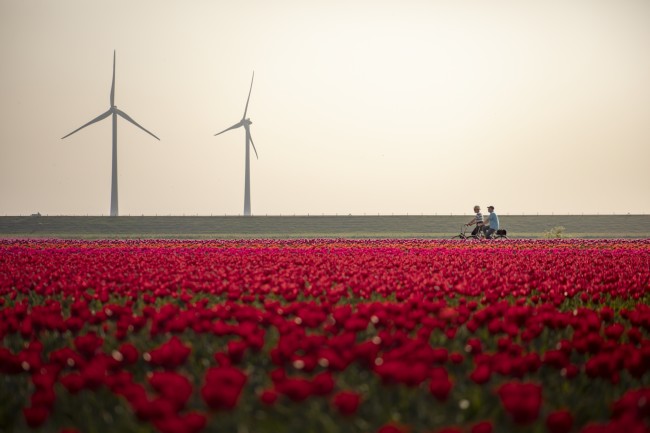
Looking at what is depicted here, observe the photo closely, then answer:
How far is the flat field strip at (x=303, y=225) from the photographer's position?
6053 cm

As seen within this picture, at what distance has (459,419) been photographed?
4.97 metres

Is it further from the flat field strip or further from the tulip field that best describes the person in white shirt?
the flat field strip

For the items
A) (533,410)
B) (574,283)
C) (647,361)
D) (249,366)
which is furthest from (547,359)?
(574,283)

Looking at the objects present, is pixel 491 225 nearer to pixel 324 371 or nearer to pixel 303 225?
pixel 324 371

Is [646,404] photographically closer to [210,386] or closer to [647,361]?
[647,361]

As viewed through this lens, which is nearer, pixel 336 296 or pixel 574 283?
pixel 336 296

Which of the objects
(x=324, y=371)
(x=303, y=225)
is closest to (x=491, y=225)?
(x=324, y=371)

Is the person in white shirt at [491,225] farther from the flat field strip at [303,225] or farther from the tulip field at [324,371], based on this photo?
the flat field strip at [303,225]

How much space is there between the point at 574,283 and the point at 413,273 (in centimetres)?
296

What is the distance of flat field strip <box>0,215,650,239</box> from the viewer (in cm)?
6053

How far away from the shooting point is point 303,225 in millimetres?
63812

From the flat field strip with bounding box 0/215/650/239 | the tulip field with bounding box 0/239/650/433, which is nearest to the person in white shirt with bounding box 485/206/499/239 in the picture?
the tulip field with bounding box 0/239/650/433

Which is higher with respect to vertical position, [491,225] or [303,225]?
[303,225]

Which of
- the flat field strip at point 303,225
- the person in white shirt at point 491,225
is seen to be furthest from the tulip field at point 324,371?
the flat field strip at point 303,225
